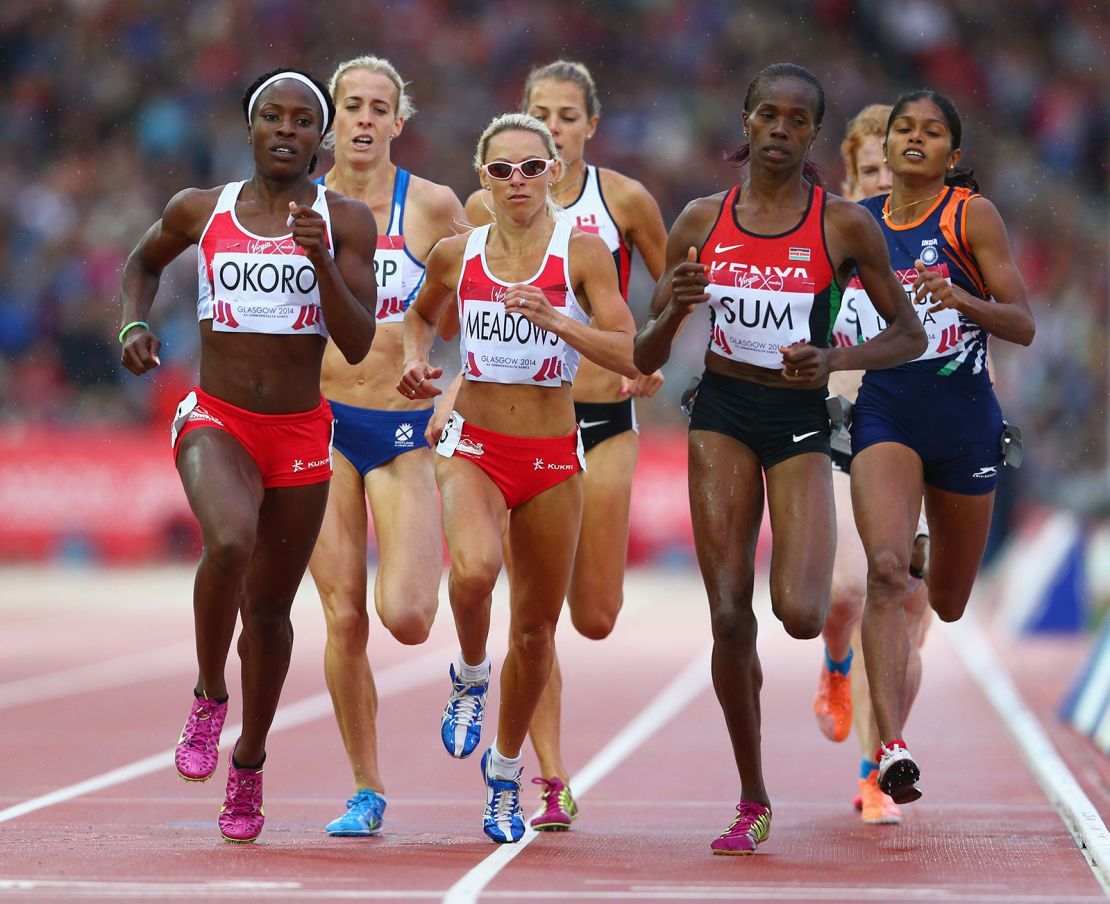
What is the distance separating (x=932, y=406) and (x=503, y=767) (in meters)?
2.12

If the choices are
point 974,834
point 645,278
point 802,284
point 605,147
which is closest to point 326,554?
point 802,284

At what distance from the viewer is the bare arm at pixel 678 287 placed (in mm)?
7047

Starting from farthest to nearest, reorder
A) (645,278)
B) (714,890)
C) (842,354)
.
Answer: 1. (645,278)
2. (842,354)
3. (714,890)

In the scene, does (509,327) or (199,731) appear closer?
(199,731)

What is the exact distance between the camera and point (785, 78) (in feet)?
23.8

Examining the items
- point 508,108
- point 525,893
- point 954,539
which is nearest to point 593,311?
point 954,539

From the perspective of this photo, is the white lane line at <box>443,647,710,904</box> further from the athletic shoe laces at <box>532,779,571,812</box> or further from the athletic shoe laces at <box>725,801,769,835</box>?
the athletic shoe laces at <box>725,801,769,835</box>

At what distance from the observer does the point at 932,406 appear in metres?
7.78

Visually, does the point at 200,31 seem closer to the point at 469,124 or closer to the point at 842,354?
the point at 469,124

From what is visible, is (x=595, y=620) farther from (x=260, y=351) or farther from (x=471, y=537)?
(x=260, y=351)

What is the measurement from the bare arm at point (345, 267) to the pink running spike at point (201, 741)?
130 centimetres

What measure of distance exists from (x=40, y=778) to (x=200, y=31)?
20.3 metres

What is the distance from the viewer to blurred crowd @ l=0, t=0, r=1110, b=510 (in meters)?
24.5

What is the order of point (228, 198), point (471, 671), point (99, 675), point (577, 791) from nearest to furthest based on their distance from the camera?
point (228, 198)
point (471, 671)
point (577, 791)
point (99, 675)
